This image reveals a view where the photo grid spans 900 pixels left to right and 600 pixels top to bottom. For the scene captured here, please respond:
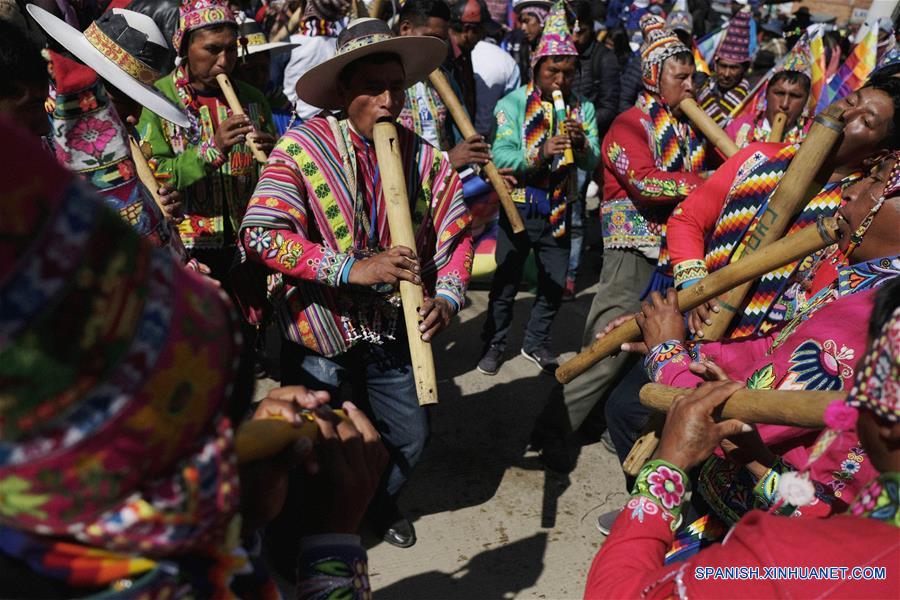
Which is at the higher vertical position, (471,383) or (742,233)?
(742,233)

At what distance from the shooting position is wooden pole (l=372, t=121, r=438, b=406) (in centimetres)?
278

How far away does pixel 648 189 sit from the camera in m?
4.22

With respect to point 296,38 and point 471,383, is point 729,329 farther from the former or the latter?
point 296,38

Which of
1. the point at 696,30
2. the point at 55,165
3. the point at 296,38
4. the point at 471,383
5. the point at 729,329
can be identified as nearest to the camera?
the point at 55,165

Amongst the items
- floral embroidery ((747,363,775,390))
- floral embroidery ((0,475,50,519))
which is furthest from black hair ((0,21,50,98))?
floral embroidery ((747,363,775,390))

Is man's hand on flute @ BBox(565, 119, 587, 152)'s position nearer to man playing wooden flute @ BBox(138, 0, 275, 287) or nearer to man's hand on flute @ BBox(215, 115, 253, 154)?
man playing wooden flute @ BBox(138, 0, 275, 287)

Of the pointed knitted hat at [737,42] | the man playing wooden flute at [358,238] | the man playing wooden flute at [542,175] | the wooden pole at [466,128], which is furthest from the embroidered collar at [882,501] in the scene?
the pointed knitted hat at [737,42]

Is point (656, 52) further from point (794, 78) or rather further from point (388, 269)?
point (388, 269)

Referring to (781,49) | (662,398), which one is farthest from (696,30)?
(662,398)

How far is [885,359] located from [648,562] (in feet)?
1.98

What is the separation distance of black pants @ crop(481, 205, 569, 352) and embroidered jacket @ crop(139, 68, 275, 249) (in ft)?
6.15

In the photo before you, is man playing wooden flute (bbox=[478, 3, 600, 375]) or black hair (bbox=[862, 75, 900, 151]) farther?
man playing wooden flute (bbox=[478, 3, 600, 375])

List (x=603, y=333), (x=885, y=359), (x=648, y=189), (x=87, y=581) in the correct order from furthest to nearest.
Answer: (x=648, y=189), (x=603, y=333), (x=885, y=359), (x=87, y=581)

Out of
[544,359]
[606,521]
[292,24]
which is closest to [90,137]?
[606,521]
